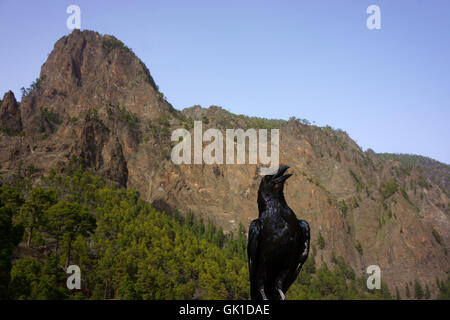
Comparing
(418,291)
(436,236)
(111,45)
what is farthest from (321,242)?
(111,45)

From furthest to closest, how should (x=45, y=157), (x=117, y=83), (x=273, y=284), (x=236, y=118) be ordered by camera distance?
(x=236, y=118) → (x=117, y=83) → (x=45, y=157) → (x=273, y=284)

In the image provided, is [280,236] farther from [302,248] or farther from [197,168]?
[197,168]

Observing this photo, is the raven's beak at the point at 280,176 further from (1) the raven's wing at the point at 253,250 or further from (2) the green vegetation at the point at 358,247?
(2) the green vegetation at the point at 358,247

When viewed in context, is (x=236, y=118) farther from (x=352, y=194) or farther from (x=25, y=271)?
(x=25, y=271)

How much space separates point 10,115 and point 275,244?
89.6 meters

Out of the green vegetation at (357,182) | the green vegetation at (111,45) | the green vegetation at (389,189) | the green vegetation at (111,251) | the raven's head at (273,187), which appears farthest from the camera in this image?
the green vegetation at (111,45)

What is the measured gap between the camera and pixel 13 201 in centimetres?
3148

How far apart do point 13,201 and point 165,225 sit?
28957 mm

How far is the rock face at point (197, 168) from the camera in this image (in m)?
81.1

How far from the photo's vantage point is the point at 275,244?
5.09 metres

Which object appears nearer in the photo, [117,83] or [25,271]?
[25,271]

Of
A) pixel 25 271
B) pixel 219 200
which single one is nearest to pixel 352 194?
pixel 219 200

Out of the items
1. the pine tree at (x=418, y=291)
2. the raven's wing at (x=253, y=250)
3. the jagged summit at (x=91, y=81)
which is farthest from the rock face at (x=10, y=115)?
the pine tree at (x=418, y=291)

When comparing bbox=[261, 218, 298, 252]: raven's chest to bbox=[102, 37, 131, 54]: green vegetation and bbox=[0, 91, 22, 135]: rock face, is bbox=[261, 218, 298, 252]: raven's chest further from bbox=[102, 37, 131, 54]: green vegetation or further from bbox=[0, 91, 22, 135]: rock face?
bbox=[102, 37, 131, 54]: green vegetation
